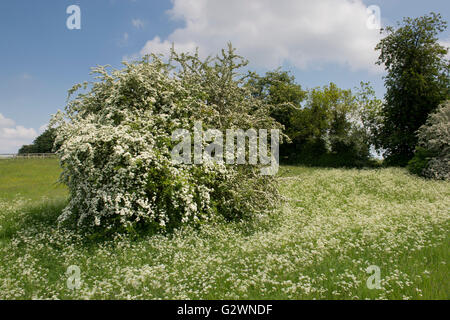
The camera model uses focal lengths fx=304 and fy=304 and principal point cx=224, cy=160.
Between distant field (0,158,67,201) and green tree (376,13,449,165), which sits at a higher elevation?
green tree (376,13,449,165)

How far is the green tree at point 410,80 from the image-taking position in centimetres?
3331

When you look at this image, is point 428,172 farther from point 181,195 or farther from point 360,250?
point 181,195

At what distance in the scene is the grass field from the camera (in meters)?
5.81

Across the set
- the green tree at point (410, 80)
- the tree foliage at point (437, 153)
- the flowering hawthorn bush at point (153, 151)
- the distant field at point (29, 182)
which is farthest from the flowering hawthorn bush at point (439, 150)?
the distant field at point (29, 182)

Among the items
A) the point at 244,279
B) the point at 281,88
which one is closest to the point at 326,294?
the point at 244,279

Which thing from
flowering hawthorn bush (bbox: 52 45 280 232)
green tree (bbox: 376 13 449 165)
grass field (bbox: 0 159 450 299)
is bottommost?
grass field (bbox: 0 159 450 299)

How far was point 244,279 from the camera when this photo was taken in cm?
635

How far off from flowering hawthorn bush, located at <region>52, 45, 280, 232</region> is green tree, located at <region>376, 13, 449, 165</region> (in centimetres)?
2725

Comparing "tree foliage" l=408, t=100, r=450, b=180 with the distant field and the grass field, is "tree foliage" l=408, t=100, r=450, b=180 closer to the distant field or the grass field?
the grass field

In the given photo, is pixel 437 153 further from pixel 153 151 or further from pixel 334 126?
pixel 153 151

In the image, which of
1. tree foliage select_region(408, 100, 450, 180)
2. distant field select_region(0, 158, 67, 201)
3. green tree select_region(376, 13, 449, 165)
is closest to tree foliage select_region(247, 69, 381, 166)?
green tree select_region(376, 13, 449, 165)

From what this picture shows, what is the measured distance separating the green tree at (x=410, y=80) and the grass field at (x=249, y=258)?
84.6 ft

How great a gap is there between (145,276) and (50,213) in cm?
825

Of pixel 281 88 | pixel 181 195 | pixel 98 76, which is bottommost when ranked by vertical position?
pixel 181 195
